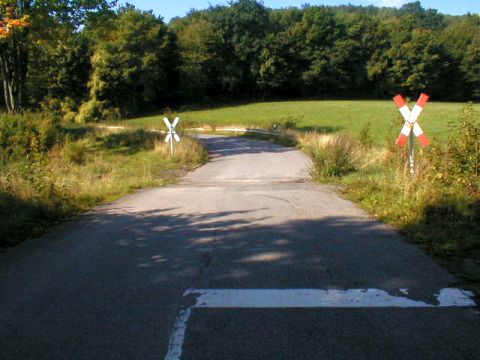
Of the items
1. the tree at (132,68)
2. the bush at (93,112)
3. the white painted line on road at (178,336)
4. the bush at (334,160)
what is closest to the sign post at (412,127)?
the bush at (334,160)

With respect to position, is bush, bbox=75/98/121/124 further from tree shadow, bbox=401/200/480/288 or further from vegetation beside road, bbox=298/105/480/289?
tree shadow, bbox=401/200/480/288

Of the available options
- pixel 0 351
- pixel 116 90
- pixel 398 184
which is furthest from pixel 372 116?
pixel 0 351

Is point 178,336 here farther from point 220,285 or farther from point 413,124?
point 413,124

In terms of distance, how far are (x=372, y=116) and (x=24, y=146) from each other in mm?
39834

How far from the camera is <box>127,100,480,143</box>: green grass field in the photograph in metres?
46.1

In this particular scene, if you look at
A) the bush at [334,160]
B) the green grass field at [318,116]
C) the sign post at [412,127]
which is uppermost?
the sign post at [412,127]

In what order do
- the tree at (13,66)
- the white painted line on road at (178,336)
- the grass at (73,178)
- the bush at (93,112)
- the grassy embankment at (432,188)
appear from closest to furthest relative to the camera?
1. the white painted line on road at (178,336)
2. the grassy embankment at (432,188)
3. the grass at (73,178)
4. the tree at (13,66)
5. the bush at (93,112)

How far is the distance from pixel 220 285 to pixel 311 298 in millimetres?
960

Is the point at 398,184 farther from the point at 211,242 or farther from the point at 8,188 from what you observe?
the point at 8,188

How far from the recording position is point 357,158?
16.2m

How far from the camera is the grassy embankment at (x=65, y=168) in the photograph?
8.92 meters

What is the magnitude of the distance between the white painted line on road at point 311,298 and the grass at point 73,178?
158 inches

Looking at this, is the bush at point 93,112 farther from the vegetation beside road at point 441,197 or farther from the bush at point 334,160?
the vegetation beside road at point 441,197

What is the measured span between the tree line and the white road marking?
6313cm
